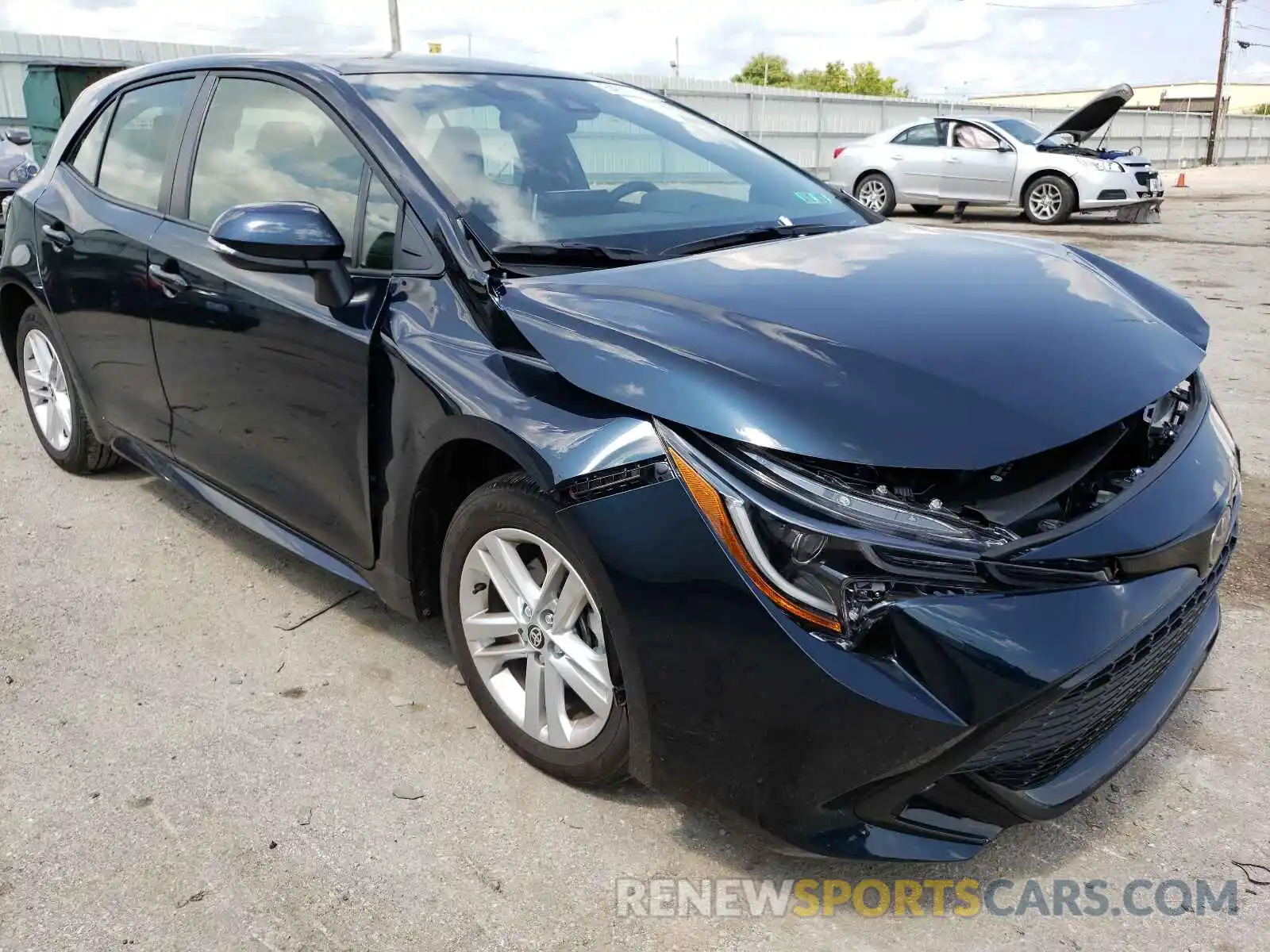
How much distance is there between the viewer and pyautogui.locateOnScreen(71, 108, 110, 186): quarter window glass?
4.03 meters

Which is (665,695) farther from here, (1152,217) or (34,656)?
(1152,217)

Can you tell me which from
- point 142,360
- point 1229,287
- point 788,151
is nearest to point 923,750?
point 142,360

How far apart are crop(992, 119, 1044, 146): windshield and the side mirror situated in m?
14.4

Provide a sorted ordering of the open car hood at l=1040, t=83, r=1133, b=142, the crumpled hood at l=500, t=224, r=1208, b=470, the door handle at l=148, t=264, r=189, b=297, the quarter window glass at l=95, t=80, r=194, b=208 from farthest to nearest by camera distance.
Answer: the open car hood at l=1040, t=83, r=1133, b=142 → the quarter window glass at l=95, t=80, r=194, b=208 → the door handle at l=148, t=264, r=189, b=297 → the crumpled hood at l=500, t=224, r=1208, b=470

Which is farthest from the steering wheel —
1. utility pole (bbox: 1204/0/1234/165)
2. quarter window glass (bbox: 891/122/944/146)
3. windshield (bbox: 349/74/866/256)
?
utility pole (bbox: 1204/0/1234/165)

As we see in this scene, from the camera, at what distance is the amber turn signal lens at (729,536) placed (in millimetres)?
1831

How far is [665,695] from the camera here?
2033mm

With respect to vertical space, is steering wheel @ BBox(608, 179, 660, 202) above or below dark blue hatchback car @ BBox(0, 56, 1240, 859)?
above

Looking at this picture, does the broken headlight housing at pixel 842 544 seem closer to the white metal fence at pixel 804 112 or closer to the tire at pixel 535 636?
the tire at pixel 535 636

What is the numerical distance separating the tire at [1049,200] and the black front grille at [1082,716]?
547 inches

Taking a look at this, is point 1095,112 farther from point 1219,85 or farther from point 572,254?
point 1219,85

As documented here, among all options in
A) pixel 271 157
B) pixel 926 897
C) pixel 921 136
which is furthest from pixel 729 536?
pixel 921 136

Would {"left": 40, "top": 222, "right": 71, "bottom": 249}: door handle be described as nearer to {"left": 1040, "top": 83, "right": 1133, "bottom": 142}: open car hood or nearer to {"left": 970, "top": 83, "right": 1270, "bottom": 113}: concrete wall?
{"left": 1040, "top": 83, "right": 1133, "bottom": 142}: open car hood

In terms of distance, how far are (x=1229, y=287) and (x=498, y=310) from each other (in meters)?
8.64
